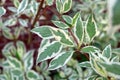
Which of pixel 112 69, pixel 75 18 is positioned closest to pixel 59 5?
pixel 75 18

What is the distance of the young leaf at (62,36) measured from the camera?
684 millimetres

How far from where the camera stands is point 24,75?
3.48 feet

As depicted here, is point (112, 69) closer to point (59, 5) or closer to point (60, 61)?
point (60, 61)

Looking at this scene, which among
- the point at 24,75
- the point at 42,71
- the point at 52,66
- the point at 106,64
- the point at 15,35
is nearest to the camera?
the point at 106,64

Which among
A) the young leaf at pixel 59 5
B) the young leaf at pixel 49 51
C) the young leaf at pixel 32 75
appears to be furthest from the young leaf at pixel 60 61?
the young leaf at pixel 32 75

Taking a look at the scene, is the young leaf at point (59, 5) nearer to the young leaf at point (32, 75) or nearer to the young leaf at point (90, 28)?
the young leaf at point (90, 28)

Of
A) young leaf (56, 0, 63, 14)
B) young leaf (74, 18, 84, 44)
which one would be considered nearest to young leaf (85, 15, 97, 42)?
young leaf (74, 18, 84, 44)

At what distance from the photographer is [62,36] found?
27.3 inches

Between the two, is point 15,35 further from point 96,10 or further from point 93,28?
point 93,28

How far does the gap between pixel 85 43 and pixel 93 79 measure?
0.10 meters

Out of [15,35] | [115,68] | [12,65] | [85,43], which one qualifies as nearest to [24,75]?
[12,65]

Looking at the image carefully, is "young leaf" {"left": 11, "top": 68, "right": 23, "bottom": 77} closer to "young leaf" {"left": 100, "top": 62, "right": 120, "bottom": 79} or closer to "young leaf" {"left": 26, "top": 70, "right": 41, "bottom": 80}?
"young leaf" {"left": 26, "top": 70, "right": 41, "bottom": 80}

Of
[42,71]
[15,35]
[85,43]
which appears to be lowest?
[42,71]

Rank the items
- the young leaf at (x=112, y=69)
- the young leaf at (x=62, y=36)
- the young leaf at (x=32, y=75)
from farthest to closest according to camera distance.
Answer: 1. the young leaf at (x=32, y=75)
2. the young leaf at (x=62, y=36)
3. the young leaf at (x=112, y=69)
